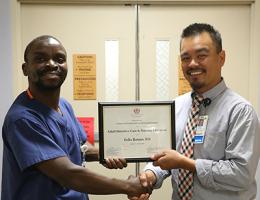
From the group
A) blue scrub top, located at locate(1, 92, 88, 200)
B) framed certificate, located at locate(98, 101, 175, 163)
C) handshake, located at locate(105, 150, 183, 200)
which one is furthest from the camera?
framed certificate, located at locate(98, 101, 175, 163)

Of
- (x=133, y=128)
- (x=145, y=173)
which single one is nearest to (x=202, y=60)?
(x=133, y=128)

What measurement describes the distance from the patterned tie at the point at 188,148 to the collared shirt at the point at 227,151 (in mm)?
24

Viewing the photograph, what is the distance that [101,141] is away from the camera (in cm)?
153

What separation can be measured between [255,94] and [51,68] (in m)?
1.67

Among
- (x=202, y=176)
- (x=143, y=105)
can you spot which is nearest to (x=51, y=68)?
(x=143, y=105)

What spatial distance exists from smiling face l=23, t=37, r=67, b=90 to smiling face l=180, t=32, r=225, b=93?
55 centimetres

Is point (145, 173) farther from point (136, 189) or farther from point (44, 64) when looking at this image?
point (44, 64)

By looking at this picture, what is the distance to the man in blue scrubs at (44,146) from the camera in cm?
130

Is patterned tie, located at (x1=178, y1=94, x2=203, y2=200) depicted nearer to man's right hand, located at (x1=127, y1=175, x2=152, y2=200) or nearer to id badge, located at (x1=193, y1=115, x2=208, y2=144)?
id badge, located at (x1=193, y1=115, x2=208, y2=144)

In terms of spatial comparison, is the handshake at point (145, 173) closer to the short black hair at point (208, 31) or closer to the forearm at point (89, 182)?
the forearm at point (89, 182)

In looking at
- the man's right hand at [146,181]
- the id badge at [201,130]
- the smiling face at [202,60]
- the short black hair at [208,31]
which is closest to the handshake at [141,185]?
the man's right hand at [146,181]

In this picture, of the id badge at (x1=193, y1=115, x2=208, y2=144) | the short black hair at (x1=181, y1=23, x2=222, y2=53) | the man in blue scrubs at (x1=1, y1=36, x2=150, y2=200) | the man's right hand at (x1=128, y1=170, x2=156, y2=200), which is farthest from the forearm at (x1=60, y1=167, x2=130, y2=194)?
the short black hair at (x1=181, y1=23, x2=222, y2=53)

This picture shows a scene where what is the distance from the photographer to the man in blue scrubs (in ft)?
4.25

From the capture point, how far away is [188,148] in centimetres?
147
